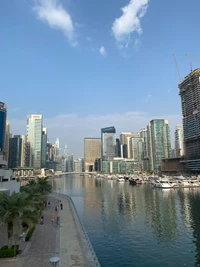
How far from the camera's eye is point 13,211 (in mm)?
25375

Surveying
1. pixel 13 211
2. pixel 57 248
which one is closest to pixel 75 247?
pixel 57 248

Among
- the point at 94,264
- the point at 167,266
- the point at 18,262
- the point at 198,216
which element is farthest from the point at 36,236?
the point at 198,216

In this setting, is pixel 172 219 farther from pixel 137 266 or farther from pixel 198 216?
pixel 137 266

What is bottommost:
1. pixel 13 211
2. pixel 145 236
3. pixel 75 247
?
pixel 145 236

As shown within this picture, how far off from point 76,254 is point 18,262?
6615 mm

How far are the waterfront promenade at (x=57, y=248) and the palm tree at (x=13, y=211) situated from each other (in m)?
3.05

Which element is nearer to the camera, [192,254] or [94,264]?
[94,264]

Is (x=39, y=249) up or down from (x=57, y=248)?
up

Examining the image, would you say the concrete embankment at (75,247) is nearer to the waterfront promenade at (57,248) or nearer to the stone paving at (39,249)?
the waterfront promenade at (57,248)

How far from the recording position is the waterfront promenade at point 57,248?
23.4 m

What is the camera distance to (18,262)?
23.5m

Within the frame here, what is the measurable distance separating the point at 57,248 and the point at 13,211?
7943 millimetres

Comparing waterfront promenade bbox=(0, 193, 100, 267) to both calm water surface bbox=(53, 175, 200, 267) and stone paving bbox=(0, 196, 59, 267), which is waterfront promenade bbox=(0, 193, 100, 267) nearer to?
stone paving bbox=(0, 196, 59, 267)

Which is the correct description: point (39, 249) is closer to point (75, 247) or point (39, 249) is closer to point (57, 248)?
point (57, 248)
